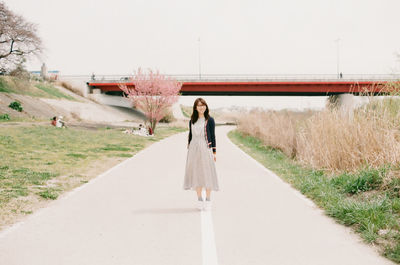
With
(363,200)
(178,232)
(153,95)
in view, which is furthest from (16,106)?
(363,200)

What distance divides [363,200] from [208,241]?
3254mm

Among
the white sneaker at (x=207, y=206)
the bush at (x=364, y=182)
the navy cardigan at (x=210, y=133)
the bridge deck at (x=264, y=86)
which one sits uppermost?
the bridge deck at (x=264, y=86)

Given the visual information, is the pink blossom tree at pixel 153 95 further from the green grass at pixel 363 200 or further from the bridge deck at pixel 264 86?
the green grass at pixel 363 200

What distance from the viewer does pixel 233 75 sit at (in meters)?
57.5

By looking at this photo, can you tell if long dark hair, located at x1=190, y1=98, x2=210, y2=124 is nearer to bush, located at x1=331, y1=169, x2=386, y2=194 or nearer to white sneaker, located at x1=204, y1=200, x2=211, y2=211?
white sneaker, located at x1=204, y1=200, x2=211, y2=211

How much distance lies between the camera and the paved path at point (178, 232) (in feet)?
13.9

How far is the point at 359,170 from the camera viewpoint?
26.7ft

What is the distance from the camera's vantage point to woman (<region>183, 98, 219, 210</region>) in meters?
6.57

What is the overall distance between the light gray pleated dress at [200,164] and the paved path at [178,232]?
49 cm

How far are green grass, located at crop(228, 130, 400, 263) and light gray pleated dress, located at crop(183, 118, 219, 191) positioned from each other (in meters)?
2.04

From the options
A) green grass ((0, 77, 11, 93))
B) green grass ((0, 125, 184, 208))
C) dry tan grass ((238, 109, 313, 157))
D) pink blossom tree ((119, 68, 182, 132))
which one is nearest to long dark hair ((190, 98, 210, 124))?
green grass ((0, 125, 184, 208))

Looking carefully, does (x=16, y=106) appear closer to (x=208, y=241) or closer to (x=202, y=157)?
(x=202, y=157)

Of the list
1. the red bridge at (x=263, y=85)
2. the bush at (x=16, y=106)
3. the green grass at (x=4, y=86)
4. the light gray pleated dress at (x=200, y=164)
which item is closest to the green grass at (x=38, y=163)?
the light gray pleated dress at (x=200, y=164)

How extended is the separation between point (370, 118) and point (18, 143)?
1494cm
